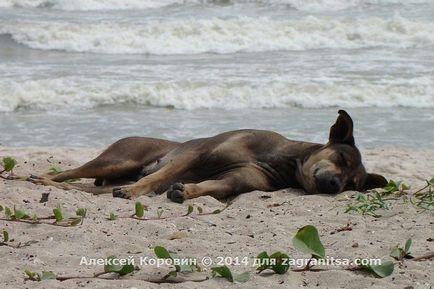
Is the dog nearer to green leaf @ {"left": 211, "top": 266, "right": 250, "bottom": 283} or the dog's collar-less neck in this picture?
the dog's collar-less neck

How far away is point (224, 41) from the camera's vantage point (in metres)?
20.5

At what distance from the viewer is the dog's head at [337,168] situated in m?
7.43

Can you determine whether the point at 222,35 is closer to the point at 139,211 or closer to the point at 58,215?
the point at 139,211

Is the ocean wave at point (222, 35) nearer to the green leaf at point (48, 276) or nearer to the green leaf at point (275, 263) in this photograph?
the green leaf at point (275, 263)

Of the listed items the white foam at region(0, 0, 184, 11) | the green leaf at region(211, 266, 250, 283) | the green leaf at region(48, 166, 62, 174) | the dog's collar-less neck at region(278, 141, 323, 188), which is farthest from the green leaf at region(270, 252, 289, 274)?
the white foam at region(0, 0, 184, 11)

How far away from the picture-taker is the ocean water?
481 inches

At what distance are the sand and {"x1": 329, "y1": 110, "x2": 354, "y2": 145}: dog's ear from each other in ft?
1.79

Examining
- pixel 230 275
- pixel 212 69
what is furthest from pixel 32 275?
pixel 212 69

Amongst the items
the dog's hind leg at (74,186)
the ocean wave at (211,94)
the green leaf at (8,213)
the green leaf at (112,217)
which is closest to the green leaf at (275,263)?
the green leaf at (112,217)

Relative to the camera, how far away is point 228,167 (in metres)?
7.71

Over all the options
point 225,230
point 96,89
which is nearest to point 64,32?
point 96,89

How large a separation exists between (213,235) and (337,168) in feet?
6.80

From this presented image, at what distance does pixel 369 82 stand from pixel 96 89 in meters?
4.49

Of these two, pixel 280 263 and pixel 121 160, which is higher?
pixel 280 263
